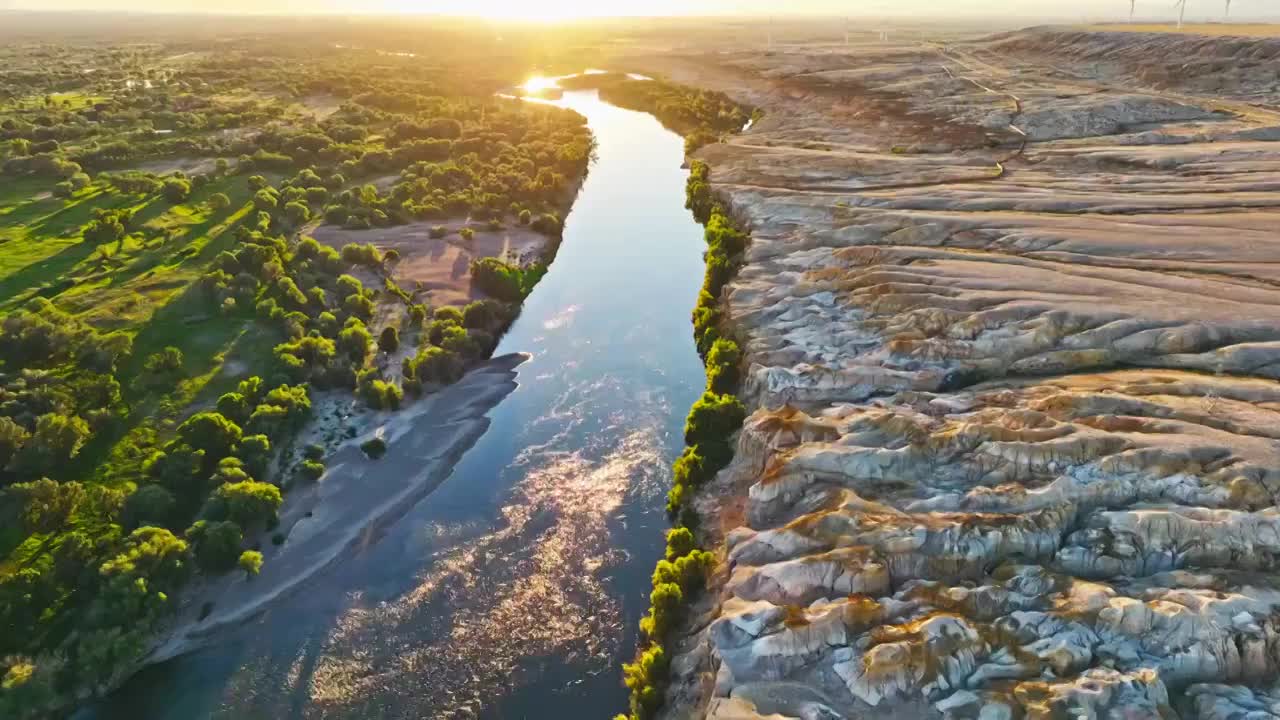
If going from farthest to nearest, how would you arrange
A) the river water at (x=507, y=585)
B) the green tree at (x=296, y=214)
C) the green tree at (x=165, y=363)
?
the green tree at (x=296, y=214), the green tree at (x=165, y=363), the river water at (x=507, y=585)

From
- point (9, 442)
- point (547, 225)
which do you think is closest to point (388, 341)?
point (9, 442)

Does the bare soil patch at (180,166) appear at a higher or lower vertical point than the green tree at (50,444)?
higher

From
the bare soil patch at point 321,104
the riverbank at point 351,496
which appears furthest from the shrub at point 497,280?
the bare soil patch at point 321,104

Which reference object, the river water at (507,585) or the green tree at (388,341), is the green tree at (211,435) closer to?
the river water at (507,585)

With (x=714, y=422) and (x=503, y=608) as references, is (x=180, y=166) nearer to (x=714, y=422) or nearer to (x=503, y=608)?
(x=714, y=422)

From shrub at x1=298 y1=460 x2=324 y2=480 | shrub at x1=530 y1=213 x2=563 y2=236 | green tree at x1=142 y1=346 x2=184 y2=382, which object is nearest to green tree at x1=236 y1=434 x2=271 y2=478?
shrub at x1=298 y1=460 x2=324 y2=480

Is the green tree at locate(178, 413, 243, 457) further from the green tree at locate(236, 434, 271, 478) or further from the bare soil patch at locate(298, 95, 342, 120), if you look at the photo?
the bare soil patch at locate(298, 95, 342, 120)
